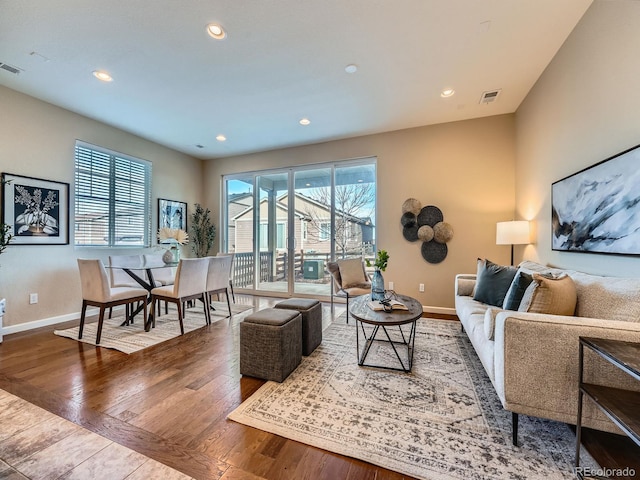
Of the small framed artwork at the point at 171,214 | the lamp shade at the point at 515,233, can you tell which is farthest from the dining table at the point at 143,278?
the lamp shade at the point at 515,233

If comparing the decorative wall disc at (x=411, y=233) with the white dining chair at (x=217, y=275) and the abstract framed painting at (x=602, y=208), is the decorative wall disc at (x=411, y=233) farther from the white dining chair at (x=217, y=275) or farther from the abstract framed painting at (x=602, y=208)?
the white dining chair at (x=217, y=275)

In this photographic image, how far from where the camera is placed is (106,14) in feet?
6.77

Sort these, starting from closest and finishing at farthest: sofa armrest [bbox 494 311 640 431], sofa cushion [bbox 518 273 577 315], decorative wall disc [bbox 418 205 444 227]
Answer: sofa armrest [bbox 494 311 640 431] → sofa cushion [bbox 518 273 577 315] → decorative wall disc [bbox 418 205 444 227]

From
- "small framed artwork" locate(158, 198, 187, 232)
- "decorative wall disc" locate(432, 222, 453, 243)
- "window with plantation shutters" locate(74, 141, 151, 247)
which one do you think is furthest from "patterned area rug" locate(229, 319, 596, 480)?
"small framed artwork" locate(158, 198, 187, 232)

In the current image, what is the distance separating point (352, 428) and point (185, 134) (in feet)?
15.9

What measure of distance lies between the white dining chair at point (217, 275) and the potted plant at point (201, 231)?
2.13 meters

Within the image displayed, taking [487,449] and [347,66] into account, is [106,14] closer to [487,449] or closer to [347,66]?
[347,66]

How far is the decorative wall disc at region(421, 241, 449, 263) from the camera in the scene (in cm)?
399

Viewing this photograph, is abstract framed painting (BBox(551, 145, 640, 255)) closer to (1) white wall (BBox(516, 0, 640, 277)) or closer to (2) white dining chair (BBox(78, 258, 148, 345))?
(1) white wall (BBox(516, 0, 640, 277))

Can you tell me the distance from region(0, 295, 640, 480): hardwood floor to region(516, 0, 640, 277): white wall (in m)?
1.87

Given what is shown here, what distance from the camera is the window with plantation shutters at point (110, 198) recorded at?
380 cm

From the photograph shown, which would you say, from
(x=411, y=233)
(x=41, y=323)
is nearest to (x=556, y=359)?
(x=411, y=233)

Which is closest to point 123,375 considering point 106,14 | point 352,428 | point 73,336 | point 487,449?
point 73,336

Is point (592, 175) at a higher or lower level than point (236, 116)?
lower
